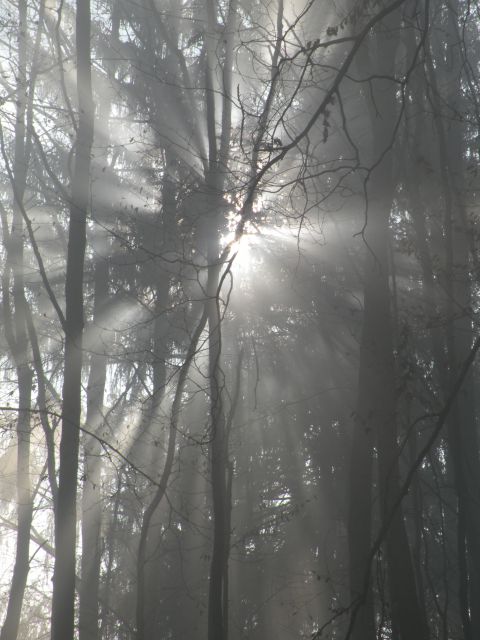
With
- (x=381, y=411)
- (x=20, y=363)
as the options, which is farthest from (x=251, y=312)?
(x=381, y=411)

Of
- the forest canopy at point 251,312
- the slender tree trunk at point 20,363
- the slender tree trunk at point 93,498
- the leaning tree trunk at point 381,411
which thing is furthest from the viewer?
the slender tree trunk at point 93,498

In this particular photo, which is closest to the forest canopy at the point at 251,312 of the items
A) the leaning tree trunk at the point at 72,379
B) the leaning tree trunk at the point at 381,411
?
the leaning tree trunk at the point at 381,411

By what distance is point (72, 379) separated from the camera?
642cm

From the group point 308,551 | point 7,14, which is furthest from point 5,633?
point 7,14

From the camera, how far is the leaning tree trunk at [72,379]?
5.93 metres

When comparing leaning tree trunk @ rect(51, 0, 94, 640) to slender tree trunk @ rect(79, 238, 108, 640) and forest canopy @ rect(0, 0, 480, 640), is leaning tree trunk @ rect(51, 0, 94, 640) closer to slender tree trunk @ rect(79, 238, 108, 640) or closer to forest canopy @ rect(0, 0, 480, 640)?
forest canopy @ rect(0, 0, 480, 640)

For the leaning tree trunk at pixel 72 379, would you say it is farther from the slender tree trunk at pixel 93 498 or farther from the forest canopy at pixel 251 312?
the slender tree trunk at pixel 93 498

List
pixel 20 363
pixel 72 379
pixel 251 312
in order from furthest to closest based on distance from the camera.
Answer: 1. pixel 251 312
2. pixel 20 363
3. pixel 72 379

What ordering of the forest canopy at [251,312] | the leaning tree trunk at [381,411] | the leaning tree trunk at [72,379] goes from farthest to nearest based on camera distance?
the forest canopy at [251,312] < the leaning tree trunk at [381,411] < the leaning tree trunk at [72,379]

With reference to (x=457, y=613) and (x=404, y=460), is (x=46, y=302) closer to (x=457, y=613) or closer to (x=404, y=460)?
(x=404, y=460)

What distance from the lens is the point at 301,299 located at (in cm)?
1072

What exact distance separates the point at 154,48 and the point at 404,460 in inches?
354

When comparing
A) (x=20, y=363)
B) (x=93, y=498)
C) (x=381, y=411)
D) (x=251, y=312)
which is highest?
(x=251, y=312)

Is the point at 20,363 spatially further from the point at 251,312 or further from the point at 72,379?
the point at 72,379
